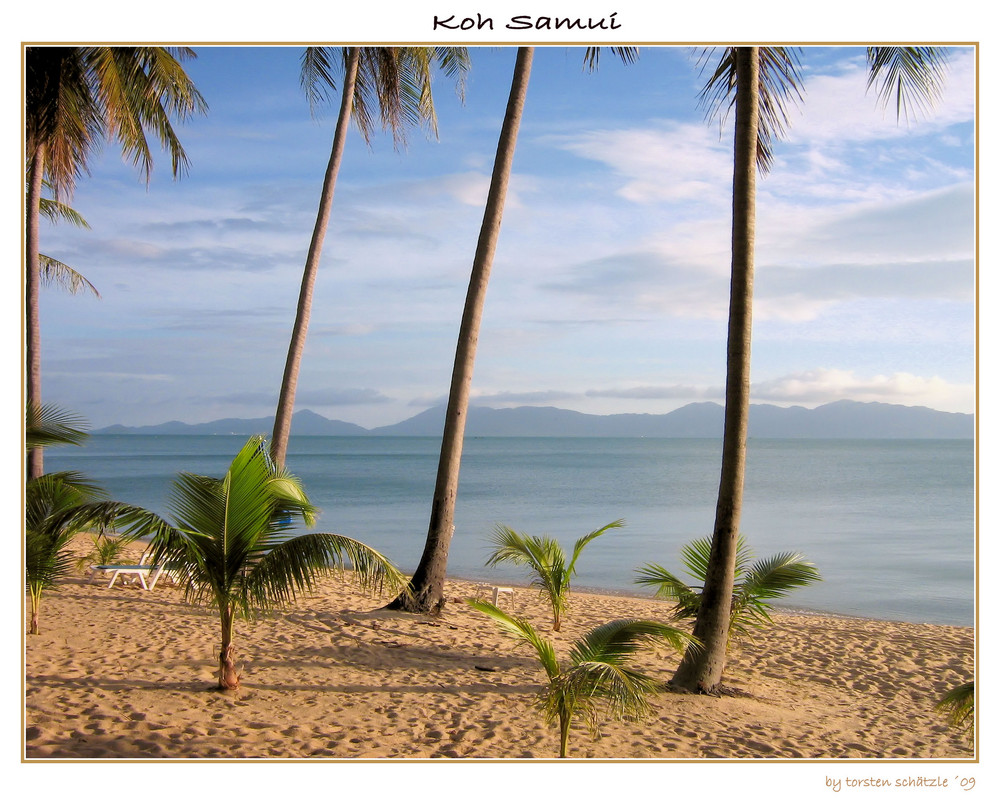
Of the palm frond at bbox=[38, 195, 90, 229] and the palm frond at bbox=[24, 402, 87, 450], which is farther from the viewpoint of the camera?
the palm frond at bbox=[38, 195, 90, 229]

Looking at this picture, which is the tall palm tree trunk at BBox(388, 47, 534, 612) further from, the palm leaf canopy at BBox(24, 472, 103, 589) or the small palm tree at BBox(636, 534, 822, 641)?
the palm leaf canopy at BBox(24, 472, 103, 589)

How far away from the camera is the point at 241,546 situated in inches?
180

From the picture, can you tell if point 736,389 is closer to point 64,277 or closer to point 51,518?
point 51,518

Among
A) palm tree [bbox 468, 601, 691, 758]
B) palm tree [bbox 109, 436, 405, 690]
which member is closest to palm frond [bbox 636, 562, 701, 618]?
palm tree [bbox 468, 601, 691, 758]

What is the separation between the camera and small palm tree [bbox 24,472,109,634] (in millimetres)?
4438

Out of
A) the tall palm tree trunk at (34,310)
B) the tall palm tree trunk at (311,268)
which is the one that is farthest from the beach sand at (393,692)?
the tall palm tree trunk at (34,310)

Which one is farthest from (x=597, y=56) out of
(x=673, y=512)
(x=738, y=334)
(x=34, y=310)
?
(x=673, y=512)

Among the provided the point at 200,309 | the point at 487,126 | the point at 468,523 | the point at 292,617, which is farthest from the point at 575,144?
the point at 468,523

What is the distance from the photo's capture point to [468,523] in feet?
84.3

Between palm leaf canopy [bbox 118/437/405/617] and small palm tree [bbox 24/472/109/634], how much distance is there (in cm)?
40

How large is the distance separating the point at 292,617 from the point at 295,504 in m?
2.71

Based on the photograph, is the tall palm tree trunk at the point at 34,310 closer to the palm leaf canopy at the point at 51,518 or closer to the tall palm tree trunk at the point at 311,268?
the tall palm tree trunk at the point at 311,268

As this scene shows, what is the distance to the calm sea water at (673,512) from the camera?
13.4 m

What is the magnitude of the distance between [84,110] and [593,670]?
9.34 m
